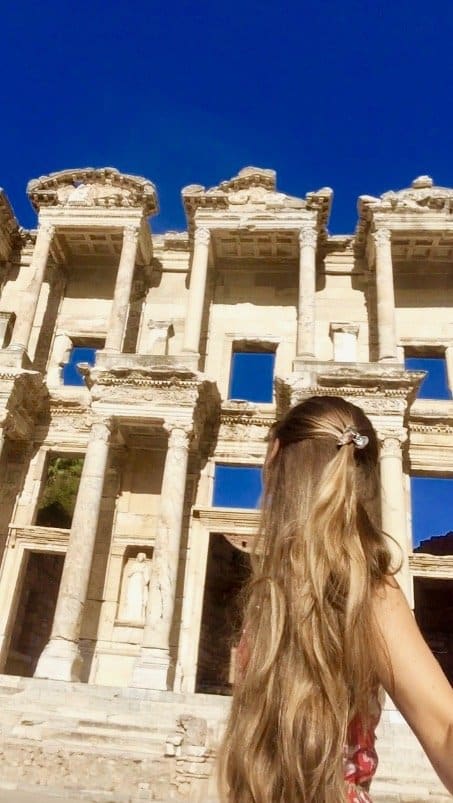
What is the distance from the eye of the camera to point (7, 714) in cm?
1165

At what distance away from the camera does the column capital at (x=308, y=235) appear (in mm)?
18828

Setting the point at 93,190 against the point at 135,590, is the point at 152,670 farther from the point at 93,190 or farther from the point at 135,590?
the point at 93,190

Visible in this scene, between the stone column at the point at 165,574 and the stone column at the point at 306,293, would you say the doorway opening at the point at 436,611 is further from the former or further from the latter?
the stone column at the point at 165,574

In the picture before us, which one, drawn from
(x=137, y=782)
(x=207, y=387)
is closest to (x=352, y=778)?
→ (x=137, y=782)

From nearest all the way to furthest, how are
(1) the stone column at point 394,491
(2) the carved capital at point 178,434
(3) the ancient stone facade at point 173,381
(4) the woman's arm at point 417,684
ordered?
(4) the woman's arm at point 417,684
(1) the stone column at point 394,491
(3) the ancient stone facade at point 173,381
(2) the carved capital at point 178,434

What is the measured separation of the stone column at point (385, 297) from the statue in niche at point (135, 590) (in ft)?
26.3

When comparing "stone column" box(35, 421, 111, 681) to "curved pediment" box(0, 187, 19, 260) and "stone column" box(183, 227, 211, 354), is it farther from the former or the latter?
"curved pediment" box(0, 187, 19, 260)

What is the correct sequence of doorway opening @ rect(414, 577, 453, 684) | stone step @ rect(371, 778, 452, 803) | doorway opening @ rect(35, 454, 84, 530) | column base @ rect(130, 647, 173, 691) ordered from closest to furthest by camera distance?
stone step @ rect(371, 778, 452, 803)
column base @ rect(130, 647, 173, 691)
doorway opening @ rect(414, 577, 453, 684)
doorway opening @ rect(35, 454, 84, 530)

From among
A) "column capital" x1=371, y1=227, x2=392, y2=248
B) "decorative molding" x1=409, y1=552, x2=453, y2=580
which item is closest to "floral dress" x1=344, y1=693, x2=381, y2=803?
"decorative molding" x1=409, y1=552, x2=453, y2=580

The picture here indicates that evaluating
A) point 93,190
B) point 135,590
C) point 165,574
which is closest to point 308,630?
point 165,574

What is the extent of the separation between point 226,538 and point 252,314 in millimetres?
8015

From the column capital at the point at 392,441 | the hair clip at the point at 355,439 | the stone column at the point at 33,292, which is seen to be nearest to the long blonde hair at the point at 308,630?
the hair clip at the point at 355,439

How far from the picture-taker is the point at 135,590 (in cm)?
1669

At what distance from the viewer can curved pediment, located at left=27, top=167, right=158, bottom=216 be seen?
19.5 m
